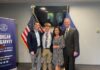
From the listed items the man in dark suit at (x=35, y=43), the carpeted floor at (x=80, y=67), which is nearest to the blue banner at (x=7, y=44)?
the man in dark suit at (x=35, y=43)

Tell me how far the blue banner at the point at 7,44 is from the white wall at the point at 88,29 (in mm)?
2770

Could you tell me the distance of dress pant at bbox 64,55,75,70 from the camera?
6.02m

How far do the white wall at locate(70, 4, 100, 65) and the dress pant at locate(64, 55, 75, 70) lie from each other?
2.20 meters

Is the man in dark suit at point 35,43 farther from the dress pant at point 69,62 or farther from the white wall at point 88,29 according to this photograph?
the white wall at point 88,29

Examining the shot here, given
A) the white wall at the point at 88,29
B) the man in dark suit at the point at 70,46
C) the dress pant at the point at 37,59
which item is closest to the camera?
the man in dark suit at the point at 70,46

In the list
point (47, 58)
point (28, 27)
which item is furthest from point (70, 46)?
point (28, 27)

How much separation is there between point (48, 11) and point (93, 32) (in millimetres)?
2041

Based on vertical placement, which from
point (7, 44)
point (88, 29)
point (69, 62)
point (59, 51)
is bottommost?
point (69, 62)

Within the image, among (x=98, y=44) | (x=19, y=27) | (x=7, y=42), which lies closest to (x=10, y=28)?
(x=7, y=42)

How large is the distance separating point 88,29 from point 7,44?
3.47m

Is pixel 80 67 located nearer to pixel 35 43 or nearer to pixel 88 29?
pixel 88 29

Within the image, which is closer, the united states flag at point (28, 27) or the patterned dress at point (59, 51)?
the patterned dress at point (59, 51)

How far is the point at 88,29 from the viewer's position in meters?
8.22

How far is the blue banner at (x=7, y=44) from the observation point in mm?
6266
